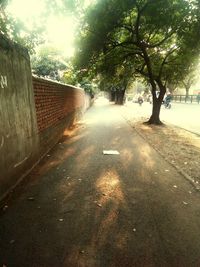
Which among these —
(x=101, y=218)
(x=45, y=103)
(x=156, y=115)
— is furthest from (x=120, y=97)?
(x=101, y=218)

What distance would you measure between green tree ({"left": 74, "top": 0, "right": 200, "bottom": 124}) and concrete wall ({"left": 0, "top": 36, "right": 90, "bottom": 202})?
6805 millimetres

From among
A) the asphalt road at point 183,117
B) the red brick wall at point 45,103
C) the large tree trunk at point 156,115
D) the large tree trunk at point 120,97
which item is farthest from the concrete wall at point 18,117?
the large tree trunk at point 120,97

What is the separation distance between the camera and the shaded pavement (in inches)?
139

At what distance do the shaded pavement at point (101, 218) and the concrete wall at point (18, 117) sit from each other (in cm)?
43

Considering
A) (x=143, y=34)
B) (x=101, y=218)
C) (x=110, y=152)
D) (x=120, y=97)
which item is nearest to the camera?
(x=101, y=218)

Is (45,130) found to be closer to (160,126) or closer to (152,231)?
(152,231)

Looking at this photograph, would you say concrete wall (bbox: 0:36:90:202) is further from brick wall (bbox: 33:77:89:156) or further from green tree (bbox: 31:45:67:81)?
green tree (bbox: 31:45:67:81)

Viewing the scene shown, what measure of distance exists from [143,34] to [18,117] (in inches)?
536

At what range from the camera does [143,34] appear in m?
17.9

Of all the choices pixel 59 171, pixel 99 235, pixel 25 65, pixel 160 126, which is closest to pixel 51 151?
pixel 59 171

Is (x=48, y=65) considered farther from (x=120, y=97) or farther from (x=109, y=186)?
(x=120, y=97)

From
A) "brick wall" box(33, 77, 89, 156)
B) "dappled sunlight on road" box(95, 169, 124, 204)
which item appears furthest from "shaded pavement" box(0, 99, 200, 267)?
"brick wall" box(33, 77, 89, 156)

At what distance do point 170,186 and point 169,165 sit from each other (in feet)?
6.20

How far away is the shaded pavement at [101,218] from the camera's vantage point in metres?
3.53
